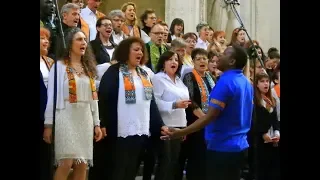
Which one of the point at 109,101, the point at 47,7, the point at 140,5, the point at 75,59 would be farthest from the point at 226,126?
the point at 47,7

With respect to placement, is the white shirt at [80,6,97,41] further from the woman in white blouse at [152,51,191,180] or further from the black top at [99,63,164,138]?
the woman in white blouse at [152,51,191,180]

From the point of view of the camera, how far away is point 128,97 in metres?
5.25

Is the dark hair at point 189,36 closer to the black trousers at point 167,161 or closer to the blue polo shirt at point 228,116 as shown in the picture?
the blue polo shirt at point 228,116

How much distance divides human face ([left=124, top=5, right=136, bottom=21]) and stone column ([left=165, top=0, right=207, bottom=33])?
386mm

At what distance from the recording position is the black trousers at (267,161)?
18.9 feet

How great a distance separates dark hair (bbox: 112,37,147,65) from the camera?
5.36m

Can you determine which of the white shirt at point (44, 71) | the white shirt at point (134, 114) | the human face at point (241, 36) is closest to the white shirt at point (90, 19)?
the white shirt at point (134, 114)

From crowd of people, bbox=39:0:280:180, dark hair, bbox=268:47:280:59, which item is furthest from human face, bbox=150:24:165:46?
dark hair, bbox=268:47:280:59

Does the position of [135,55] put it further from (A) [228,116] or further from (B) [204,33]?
(B) [204,33]

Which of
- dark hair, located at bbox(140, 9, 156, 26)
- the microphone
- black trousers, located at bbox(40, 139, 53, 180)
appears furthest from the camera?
the microphone

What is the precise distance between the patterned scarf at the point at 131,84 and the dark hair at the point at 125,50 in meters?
0.05

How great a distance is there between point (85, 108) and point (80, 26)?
683mm
